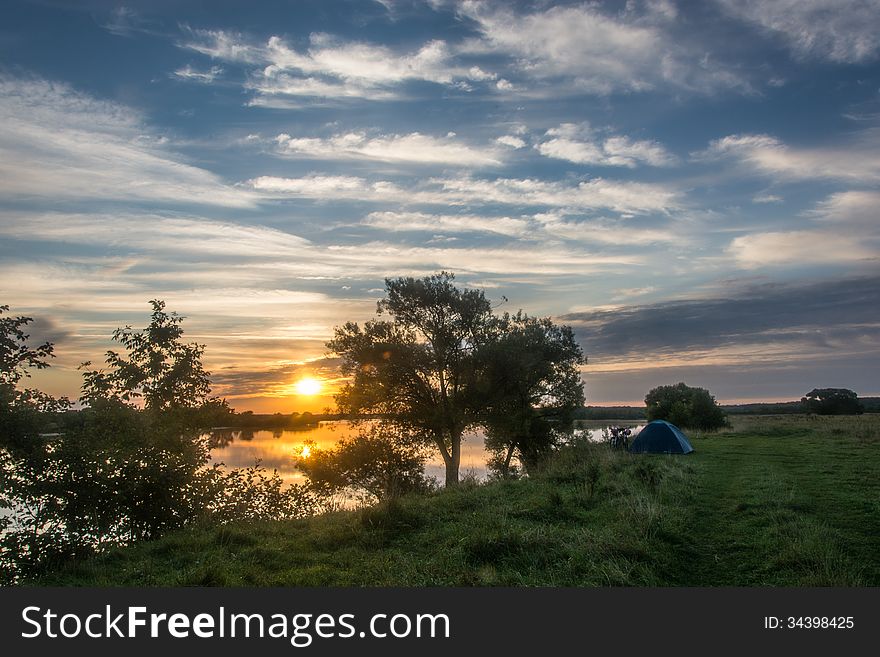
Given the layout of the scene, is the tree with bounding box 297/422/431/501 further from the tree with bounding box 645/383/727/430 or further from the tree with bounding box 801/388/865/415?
the tree with bounding box 801/388/865/415

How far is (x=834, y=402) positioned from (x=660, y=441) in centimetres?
7622

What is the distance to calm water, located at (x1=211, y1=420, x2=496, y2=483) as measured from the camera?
31.0m

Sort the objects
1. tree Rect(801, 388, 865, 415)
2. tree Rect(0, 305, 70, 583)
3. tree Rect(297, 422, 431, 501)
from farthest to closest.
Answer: tree Rect(801, 388, 865, 415) → tree Rect(297, 422, 431, 501) → tree Rect(0, 305, 70, 583)

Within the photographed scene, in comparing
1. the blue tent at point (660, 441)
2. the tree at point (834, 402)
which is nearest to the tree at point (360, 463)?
the blue tent at point (660, 441)

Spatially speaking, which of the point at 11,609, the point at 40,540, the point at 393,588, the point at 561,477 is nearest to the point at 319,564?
the point at 393,588

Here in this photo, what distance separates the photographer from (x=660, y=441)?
3244 centimetres

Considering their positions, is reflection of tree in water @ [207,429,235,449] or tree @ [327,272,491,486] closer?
reflection of tree in water @ [207,429,235,449]

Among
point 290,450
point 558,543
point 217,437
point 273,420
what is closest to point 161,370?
point 217,437

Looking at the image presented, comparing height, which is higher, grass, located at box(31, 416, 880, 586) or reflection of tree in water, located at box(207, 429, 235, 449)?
reflection of tree in water, located at box(207, 429, 235, 449)

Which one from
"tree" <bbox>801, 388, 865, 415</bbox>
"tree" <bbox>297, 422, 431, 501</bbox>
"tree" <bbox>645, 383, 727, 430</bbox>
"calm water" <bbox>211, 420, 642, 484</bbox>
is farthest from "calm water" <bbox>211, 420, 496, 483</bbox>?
"tree" <bbox>801, 388, 865, 415</bbox>

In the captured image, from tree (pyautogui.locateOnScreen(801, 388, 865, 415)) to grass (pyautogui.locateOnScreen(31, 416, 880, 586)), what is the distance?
85628 millimetres

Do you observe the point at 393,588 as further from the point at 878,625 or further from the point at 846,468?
the point at 846,468

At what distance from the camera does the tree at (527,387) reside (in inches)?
1357

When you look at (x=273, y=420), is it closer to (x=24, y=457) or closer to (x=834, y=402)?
(x=24, y=457)
